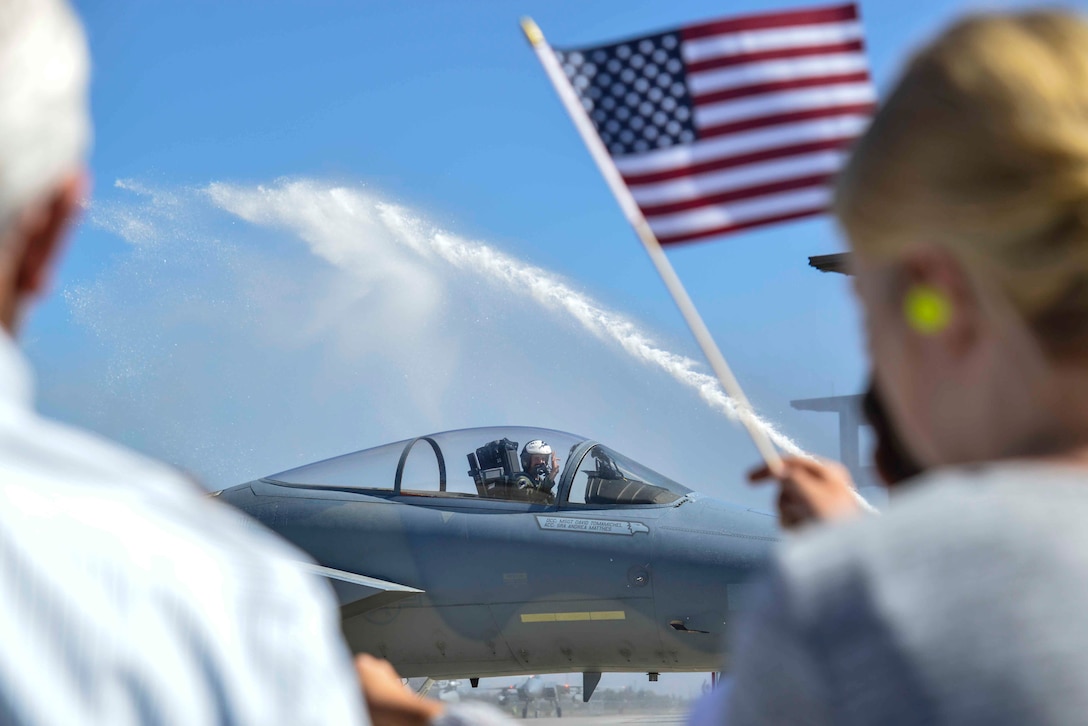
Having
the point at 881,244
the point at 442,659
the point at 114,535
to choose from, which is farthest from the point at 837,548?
the point at 442,659

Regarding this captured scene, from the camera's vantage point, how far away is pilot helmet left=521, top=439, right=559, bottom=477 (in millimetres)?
9703

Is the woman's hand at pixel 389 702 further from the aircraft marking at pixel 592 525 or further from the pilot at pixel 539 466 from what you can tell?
the pilot at pixel 539 466

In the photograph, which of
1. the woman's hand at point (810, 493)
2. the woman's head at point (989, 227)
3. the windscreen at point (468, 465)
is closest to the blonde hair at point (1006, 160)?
the woman's head at point (989, 227)

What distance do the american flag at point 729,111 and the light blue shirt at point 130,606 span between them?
255 centimetres

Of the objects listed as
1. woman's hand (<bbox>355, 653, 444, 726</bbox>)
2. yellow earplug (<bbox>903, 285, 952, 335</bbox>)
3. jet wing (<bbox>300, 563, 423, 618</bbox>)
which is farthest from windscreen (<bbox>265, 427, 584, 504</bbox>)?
yellow earplug (<bbox>903, 285, 952, 335</bbox>)

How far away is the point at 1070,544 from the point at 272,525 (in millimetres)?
10035

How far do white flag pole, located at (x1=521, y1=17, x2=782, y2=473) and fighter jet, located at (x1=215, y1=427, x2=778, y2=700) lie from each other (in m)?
6.09

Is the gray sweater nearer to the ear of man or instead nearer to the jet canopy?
the ear of man

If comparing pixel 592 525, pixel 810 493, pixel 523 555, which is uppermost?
pixel 810 493

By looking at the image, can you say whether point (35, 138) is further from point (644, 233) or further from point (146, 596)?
point (644, 233)

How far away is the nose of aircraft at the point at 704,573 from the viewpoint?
340 inches

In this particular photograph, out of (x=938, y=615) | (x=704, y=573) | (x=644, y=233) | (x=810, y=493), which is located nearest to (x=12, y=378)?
(x=938, y=615)

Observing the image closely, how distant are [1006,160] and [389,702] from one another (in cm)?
126

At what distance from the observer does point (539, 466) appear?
9734 millimetres
